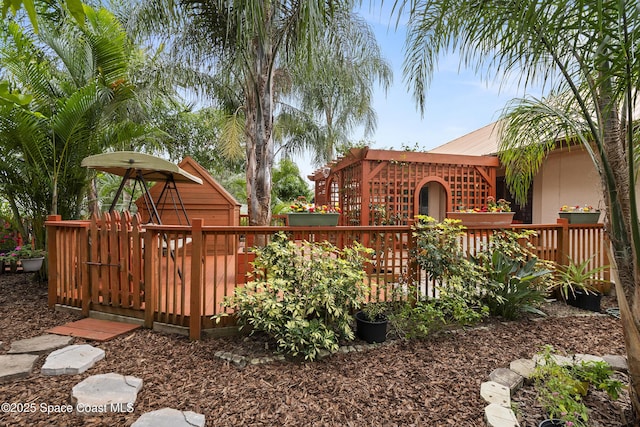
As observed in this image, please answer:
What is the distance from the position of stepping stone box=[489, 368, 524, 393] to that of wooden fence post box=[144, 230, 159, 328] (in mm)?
3334

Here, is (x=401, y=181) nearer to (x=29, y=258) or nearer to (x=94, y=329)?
(x=94, y=329)

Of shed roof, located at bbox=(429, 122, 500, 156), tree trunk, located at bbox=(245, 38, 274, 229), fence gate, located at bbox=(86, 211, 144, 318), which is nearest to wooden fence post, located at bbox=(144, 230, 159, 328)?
fence gate, located at bbox=(86, 211, 144, 318)

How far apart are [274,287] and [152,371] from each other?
47.3 inches

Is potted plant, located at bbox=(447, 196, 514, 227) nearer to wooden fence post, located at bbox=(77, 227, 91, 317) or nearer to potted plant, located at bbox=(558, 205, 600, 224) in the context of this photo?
potted plant, located at bbox=(558, 205, 600, 224)

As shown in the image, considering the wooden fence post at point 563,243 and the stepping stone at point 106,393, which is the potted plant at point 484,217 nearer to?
the wooden fence post at point 563,243

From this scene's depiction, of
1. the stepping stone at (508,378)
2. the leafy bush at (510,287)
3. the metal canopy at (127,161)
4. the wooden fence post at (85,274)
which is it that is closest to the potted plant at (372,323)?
the stepping stone at (508,378)

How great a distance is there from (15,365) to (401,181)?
6492 millimetres

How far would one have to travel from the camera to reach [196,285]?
3.22 meters

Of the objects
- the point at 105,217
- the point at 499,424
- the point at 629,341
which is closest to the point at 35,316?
the point at 105,217

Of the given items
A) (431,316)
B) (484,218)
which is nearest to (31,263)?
(431,316)

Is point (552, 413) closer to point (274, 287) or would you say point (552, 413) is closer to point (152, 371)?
point (274, 287)

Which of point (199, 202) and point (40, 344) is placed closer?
point (40, 344)

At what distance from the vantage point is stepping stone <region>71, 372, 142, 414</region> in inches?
82.7

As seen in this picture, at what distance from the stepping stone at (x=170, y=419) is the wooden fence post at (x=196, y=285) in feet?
3.72
